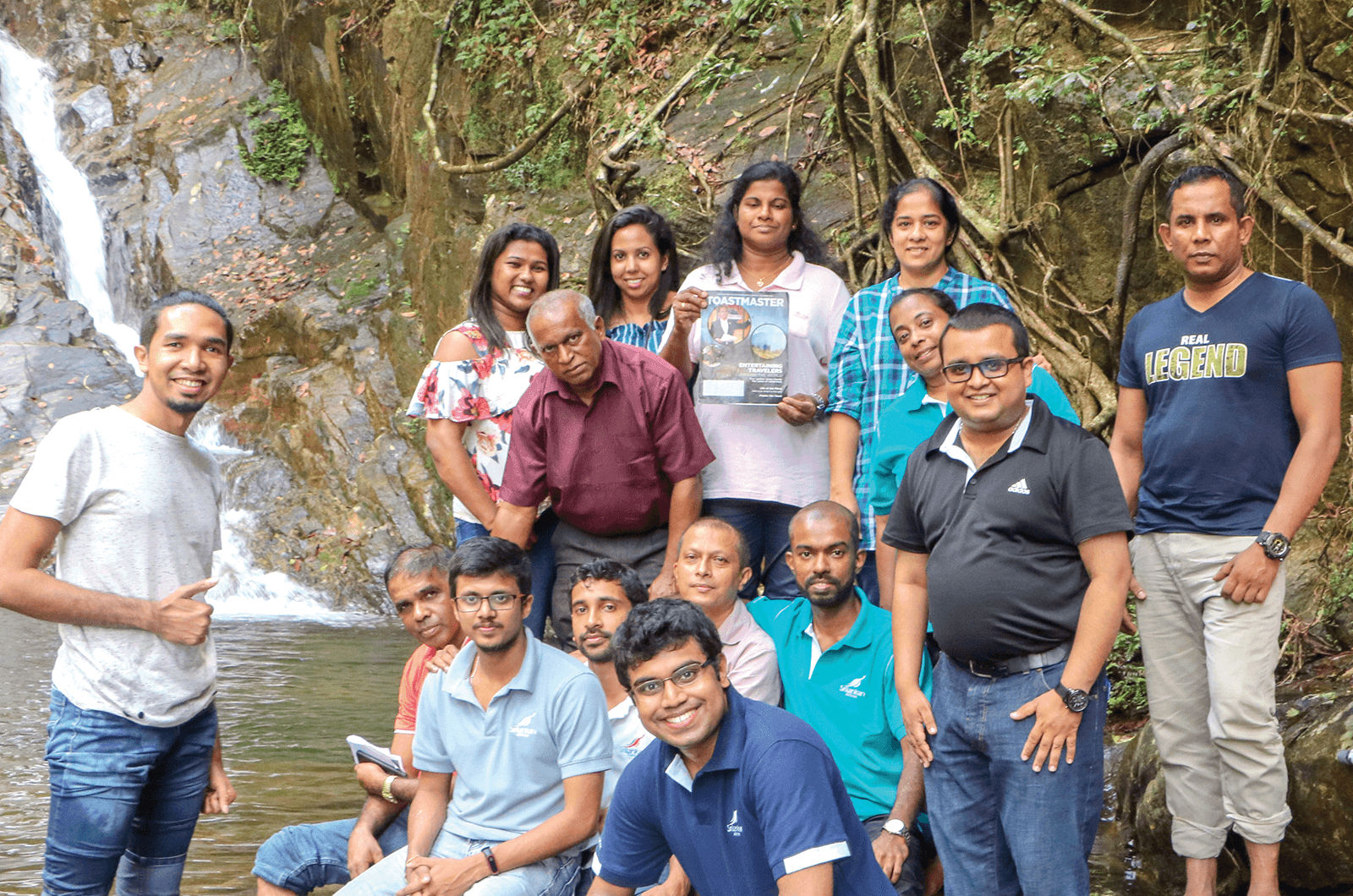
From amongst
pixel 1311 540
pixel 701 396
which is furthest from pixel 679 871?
pixel 1311 540

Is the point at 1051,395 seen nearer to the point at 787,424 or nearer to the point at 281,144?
the point at 787,424

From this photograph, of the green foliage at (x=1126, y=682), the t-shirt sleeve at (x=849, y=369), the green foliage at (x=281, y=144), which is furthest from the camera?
the green foliage at (x=281, y=144)

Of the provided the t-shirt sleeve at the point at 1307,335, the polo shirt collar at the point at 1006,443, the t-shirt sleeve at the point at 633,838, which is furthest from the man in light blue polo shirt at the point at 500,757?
the t-shirt sleeve at the point at 1307,335

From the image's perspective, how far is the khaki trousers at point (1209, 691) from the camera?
331cm

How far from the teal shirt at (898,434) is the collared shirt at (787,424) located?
365 millimetres

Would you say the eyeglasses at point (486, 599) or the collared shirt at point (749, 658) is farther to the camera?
the collared shirt at point (749, 658)

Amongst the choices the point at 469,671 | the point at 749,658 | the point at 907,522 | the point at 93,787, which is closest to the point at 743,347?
the point at 749,658

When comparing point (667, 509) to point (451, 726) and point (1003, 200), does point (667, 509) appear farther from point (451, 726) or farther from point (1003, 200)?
point (1003, 200)

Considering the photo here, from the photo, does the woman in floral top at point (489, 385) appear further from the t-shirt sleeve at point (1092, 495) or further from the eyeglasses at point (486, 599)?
the t-shirt sleeve at point (1092, 495)

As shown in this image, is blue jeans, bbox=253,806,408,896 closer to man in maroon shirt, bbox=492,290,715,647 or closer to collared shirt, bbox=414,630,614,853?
collared shirt, bbox=414,630,614,853

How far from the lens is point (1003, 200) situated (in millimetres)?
6293

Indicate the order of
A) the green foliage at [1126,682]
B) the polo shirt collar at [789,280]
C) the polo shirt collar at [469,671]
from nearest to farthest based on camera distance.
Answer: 1. the polo shirt collar at [469,671]
2. the polo shirt collar at [789,280]
3. the green foliage at [1126,682]

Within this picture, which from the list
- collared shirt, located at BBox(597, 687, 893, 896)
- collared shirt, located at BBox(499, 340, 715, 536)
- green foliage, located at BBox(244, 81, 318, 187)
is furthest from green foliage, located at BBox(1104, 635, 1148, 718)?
green foliage, located at BBox(244, 81, 318, 187)

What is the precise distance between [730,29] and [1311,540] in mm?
5114
